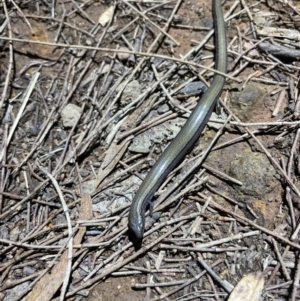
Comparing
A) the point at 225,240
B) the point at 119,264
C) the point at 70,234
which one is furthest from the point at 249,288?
the point at 70,234

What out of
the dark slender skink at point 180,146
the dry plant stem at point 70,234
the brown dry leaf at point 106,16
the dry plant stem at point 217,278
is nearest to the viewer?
the dry plant stem at point 217,278

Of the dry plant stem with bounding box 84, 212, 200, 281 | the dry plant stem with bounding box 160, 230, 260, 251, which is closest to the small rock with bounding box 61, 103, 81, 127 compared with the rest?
the dry plant stem with bounding box 84, 212, 200, 281

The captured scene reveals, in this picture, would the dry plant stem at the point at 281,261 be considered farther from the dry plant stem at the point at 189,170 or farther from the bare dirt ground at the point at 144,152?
the dry plant stem at the point at 189,170

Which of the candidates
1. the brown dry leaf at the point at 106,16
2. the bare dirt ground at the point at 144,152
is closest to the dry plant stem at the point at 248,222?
the bare dirt ground at the point at 144,152

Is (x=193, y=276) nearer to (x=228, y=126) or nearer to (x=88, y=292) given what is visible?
(x=88, y=292)

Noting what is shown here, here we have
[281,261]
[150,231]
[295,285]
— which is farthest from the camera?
[150,231]

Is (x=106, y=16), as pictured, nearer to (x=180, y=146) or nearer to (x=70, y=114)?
(x=70, y=114)
